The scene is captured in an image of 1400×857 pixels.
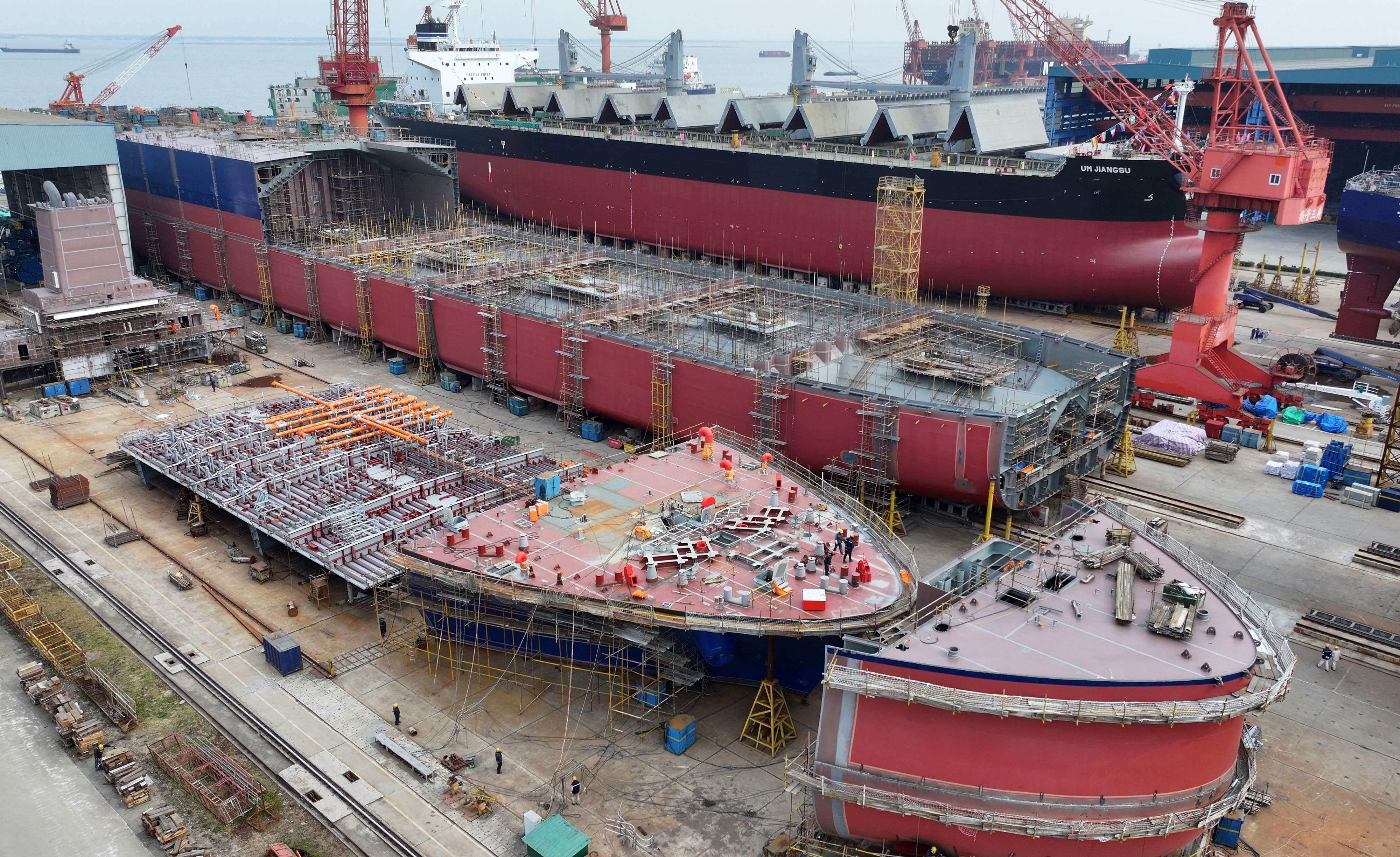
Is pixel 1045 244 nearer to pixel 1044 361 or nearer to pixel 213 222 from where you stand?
pixel 1044 361

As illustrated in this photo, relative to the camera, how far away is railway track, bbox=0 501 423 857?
17750 mm

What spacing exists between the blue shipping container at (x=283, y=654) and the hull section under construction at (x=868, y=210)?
34364 mm

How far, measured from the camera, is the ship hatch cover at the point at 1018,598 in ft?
57.7

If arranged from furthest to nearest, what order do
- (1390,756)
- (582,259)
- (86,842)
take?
(582,259) → (1390,756) → (86,842)

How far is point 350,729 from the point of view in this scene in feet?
66.8

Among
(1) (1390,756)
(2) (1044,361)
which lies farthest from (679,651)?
(2) (1044,361)

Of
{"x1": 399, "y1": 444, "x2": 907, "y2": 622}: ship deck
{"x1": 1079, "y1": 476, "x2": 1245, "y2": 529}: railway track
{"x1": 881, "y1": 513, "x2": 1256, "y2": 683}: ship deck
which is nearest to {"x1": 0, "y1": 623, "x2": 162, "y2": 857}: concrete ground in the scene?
{"x1": 399, "y1": 444, "x2": 907, "y2": 622}: ship deck

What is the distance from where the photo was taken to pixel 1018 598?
17.7m

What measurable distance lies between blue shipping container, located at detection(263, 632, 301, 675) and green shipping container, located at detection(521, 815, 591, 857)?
7.98 metres

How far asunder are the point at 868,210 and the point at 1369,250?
21.0 metres

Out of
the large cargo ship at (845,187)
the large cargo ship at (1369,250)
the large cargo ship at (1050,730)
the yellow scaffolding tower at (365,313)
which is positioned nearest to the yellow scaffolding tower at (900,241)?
the large cargo ship at (845,187)

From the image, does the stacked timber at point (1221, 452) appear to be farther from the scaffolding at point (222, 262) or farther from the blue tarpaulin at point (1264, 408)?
the scaffolding at point (222, 262)

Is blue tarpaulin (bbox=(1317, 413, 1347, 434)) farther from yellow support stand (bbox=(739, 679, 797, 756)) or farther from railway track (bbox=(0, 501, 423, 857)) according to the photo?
railway track (bbox=(0, 501, 423, 857))

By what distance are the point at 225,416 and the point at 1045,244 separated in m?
34.4
